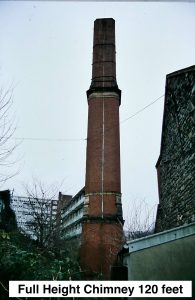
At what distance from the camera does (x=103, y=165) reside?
1548 centimetres

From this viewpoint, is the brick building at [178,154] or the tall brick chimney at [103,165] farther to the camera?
the tall brick chimney at [103,165]

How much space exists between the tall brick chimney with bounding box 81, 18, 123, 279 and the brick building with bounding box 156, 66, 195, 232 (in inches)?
128

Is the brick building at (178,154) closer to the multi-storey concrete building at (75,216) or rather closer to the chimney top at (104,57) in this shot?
the chimney top at (104,57)

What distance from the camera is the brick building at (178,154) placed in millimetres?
8352

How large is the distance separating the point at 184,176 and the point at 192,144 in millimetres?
1108

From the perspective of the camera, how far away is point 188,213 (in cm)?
812
